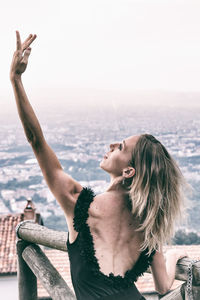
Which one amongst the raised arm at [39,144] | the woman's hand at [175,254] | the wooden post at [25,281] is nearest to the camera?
the raised arm at [39,144]

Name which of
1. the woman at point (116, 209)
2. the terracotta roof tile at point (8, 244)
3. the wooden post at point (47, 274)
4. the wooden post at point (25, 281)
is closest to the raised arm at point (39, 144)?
the woman at point (116, 209)

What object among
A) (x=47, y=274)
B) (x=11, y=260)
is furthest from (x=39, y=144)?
(x=11, y=260)

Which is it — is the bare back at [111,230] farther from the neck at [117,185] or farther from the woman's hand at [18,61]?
the woman's hand at [18,61]

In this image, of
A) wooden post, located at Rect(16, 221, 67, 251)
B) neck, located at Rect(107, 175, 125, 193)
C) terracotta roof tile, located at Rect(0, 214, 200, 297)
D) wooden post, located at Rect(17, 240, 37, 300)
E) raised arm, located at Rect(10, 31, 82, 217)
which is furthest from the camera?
terracotta roof tile, located at Rect(0, 214, 200, 297)

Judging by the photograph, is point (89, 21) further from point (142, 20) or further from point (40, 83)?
point (40, 83)

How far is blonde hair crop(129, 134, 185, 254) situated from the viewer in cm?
130

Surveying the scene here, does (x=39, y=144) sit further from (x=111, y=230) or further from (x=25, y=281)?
(x=25, y=281)

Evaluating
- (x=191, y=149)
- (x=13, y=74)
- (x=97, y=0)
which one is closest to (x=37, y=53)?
(x=97, y=0)

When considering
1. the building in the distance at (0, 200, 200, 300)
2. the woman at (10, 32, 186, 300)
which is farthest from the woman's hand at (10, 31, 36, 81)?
the building in the distance at (0, 200, 200, 300)

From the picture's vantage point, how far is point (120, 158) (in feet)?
4.45

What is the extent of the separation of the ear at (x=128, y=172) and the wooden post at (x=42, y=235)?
1.51ft

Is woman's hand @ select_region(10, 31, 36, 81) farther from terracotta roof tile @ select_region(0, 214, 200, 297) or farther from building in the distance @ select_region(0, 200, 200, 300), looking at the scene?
terracotta roof tile @ select_region(0, 214, 200, 297)

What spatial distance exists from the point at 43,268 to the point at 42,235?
0.48ft

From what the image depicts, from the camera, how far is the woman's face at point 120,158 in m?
1.35
